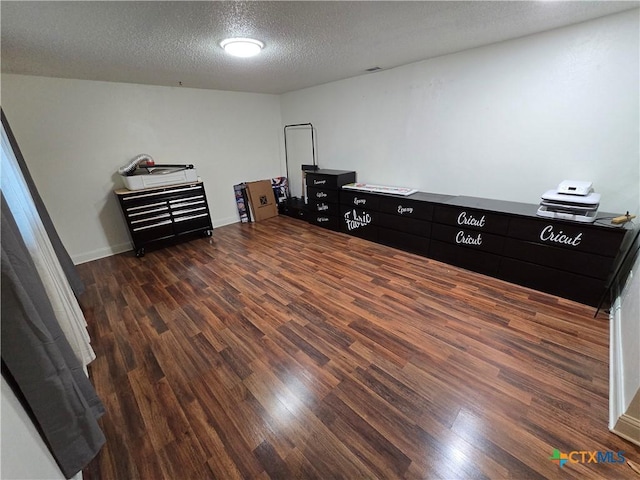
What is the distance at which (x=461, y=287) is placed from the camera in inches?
99.7

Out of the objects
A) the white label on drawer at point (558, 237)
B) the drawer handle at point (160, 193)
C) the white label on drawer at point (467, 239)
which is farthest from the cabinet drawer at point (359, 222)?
the drawer handle at point (160, 193)

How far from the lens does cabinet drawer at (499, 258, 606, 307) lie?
214cm

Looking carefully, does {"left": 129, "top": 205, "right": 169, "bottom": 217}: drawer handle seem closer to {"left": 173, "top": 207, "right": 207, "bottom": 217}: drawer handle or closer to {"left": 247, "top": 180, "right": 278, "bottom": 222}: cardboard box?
{"left": 173, "top": 207, "right": 207, "bottom": 217}: drawer handle

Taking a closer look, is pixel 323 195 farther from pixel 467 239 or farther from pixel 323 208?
pixel 467 239

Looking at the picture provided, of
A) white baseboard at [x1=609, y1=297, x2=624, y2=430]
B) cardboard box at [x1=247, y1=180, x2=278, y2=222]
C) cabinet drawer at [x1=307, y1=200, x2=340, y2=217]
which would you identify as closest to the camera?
white baseboard at [x1=609, y1=297, x2=624, y2=430]

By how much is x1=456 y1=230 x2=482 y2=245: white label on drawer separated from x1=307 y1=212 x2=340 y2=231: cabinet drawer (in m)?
1.79

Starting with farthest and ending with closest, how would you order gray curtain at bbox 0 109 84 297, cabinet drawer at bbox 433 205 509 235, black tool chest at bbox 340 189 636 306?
cabinet drawer at bbox 433 205 509 235 < gray curtain at bbox 0 109 84 297 < black tool chest at bbox 340 189 636 306

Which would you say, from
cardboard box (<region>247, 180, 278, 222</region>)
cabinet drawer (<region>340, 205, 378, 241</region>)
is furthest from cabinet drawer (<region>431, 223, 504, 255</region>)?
cardboard box (<region>247, 180, 278, 222</region>)

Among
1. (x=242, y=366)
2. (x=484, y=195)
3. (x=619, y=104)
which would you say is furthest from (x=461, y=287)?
(x=242, y=366)

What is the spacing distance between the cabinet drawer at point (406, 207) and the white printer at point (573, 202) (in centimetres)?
104

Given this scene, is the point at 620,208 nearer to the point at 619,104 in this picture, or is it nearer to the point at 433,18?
the point at 619,104

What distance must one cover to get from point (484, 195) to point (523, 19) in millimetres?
1535

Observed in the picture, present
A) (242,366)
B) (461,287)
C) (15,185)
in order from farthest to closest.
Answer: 1. (461,287)
2. (242,366)
3. (15,185)

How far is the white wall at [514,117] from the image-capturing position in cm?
206
